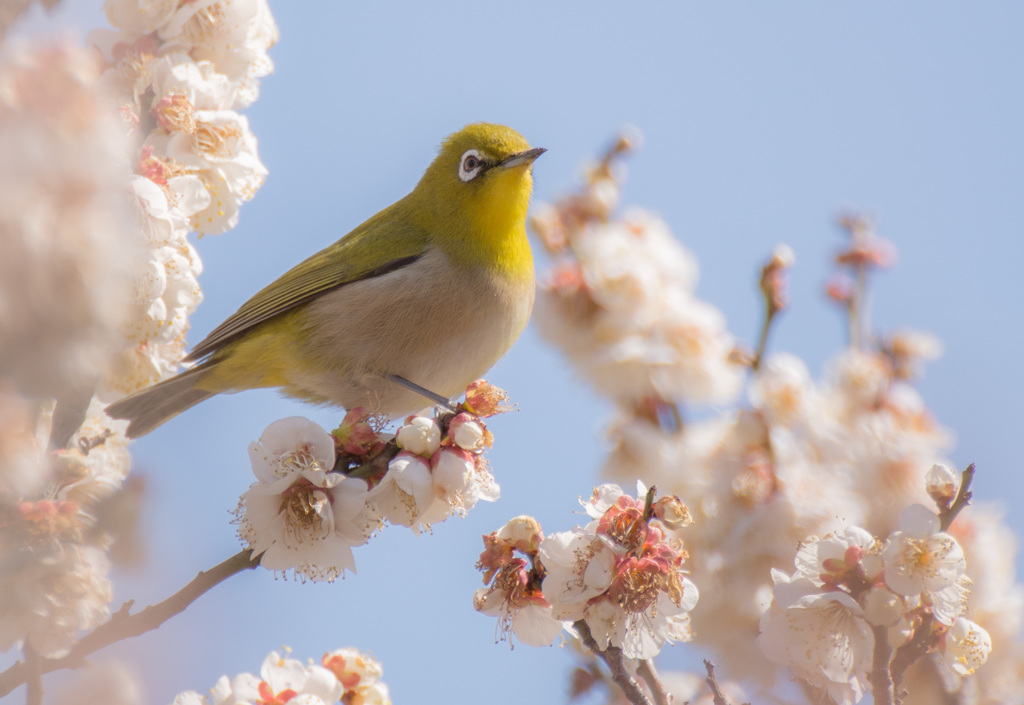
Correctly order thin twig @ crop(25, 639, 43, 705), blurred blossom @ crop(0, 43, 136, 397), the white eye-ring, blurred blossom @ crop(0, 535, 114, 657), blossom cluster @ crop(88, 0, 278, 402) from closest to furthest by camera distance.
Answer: blurred blossom @ crop(0, 43, 136, 397) < blurred blossom @ crop(0, 535, 114, 657) < thin twig @ crop(25, 639, 43, 705) < blossom cluster @ crop(88, 0, 278, 402) < the white eye-ring

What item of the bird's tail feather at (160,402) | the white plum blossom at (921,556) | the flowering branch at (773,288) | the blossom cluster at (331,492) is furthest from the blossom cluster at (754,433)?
the bird's tail feather at (160,402)

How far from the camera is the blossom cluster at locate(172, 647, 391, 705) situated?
289 cm

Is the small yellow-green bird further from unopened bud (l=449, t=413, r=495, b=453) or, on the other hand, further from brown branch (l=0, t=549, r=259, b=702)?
brown branch (l=0, t=549, r=259, b=702)

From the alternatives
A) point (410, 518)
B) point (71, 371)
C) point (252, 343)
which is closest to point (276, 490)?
point (410, 518)

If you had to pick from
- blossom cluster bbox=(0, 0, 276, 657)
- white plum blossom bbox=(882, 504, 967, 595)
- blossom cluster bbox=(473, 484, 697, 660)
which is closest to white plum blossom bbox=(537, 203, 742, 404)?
blossom cluster bbox=(473, 484, 697, 660)

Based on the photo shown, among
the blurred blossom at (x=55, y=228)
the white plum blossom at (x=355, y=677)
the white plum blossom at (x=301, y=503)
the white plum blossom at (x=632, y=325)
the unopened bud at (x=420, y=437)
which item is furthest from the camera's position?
the white plum blossom at (x=632, y=325)

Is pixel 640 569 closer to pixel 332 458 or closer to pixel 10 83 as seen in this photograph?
pixel 332 458

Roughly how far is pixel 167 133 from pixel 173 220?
62cm

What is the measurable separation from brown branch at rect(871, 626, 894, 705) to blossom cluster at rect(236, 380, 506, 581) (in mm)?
1318

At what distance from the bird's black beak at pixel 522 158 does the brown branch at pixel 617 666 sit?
9.39ft

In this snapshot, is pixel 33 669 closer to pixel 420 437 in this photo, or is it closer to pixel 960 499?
pixel 420 437

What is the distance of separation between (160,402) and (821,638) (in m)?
3.40

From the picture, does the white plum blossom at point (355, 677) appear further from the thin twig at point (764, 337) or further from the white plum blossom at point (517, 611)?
the thin twig at point (764, 337)

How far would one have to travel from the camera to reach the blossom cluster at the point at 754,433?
4.08 meters
